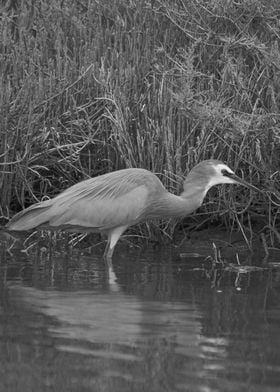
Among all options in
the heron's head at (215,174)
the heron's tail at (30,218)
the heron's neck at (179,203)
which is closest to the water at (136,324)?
the heron's tail at (30,218)

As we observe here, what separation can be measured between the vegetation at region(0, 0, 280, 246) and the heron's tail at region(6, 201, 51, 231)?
79 cm

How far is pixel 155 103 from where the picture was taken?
912 cm

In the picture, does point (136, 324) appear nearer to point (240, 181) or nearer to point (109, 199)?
point (109, 199)

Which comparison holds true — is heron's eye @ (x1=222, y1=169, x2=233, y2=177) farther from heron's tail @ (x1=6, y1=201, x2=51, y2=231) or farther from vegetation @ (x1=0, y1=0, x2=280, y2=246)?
heron's tail @ (x1=6, y1=201, x2=51, y2=231)

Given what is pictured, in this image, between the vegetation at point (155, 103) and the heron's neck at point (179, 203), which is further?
the vegetation at point (155, 103)

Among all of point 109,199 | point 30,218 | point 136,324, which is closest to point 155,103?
point 109,199

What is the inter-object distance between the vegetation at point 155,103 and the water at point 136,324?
34.7 inches

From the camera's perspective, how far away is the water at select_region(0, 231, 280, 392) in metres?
4.96

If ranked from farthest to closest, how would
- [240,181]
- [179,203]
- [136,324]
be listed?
[179,203] < [240,181] < [136,324]

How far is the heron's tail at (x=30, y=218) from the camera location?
8.39 m

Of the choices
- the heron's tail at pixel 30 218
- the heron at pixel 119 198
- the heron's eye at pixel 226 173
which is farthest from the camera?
the heron's eye at pixel 226 173

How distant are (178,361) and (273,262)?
337 cm

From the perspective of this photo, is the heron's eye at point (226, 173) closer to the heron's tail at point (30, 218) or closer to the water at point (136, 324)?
the water at point (136, 324)

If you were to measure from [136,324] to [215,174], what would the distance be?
285 cm
